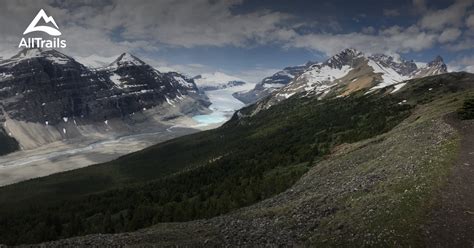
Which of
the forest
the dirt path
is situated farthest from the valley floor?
the forest

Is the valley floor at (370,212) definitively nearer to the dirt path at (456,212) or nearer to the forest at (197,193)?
the dirt path at (456,212)

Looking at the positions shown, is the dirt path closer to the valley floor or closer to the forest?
the valley floor

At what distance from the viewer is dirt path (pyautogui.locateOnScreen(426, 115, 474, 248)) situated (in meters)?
32.5

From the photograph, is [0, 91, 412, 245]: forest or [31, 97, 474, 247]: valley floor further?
[0, 91, 412, 245]: forest

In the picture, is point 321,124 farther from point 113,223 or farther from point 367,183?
point 367,183

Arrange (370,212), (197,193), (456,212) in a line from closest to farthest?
(456,212) < (370,212) < (197,193)

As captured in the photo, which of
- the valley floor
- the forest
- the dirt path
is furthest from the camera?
the forest

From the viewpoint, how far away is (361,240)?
35531 mm

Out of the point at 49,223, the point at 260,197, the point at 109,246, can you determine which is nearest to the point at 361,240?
the point at 109,246

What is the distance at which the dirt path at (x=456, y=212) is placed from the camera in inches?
1280

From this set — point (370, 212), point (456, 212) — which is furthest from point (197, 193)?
point (456, 212)

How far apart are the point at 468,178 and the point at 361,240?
16.3m

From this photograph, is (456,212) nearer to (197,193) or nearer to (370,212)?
(370,212)

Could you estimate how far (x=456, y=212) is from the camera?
36469 mm
